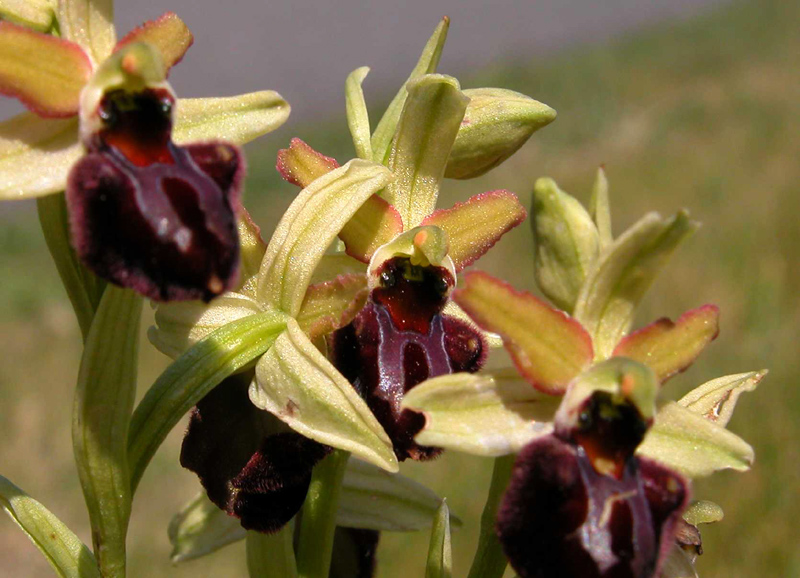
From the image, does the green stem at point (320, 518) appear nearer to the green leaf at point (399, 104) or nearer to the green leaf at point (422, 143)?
the green leaf at point (422, 143)

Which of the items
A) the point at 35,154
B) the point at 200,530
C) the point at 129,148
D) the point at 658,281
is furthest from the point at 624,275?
the point at 658,281

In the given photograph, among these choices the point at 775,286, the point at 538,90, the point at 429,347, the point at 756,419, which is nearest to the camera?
the point at 429,347

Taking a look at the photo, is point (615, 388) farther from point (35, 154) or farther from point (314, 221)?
point (35, 154)

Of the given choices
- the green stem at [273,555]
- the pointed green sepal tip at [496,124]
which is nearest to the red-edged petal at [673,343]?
the pointed green sepal tip at [496,124]

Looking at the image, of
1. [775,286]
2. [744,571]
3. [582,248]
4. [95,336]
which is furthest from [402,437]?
[775,286]

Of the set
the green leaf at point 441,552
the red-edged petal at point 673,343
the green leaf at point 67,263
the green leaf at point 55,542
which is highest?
the red-edged petal at point 673,343

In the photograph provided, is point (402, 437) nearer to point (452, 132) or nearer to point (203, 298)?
point (203, 298)

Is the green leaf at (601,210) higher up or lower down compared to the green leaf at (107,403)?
higher up

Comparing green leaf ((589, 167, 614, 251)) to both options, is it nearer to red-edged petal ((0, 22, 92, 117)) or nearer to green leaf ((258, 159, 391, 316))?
green leaf ((258, 159, 391, 316))
